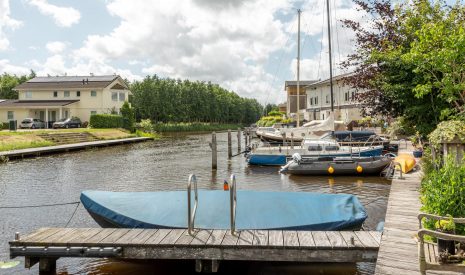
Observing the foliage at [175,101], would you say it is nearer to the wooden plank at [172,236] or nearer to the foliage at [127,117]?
the foliage at [127,117]

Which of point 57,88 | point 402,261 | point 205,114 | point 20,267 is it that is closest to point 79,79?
point 57,88

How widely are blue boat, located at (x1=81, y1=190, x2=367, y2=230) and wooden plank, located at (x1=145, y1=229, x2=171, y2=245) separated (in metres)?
0.48

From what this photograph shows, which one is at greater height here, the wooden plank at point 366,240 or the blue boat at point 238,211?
the blue boat at point 238,211

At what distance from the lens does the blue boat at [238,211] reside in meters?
9.66

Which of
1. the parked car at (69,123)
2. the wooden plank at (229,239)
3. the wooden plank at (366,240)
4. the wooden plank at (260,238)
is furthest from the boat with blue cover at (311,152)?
the parked car at (69,123)

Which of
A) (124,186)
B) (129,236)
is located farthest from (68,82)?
(129,236)

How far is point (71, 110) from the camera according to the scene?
71.0 meters

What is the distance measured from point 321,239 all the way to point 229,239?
1.96 meters

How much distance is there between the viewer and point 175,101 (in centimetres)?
9644

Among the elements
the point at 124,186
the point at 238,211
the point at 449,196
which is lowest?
the point at 124,186

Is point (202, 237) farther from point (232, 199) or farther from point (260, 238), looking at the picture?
point (260, 238)

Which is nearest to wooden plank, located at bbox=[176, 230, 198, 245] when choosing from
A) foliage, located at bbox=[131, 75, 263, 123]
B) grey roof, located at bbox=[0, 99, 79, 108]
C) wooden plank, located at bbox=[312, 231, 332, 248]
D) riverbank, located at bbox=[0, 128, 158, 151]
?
wooden plank, located at bbox=[312, 231, 332, 248]

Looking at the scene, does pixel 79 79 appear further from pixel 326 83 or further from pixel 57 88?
pixel 326 83

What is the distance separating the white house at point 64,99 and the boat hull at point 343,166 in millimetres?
54951
